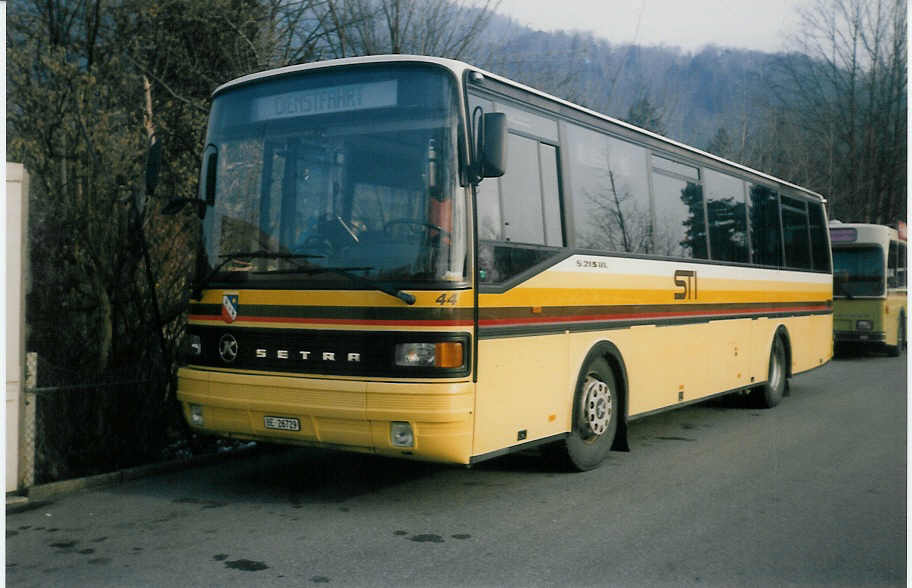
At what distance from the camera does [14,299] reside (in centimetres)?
699

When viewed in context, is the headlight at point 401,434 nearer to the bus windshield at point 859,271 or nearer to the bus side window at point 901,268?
the bus windshield at point 859,271

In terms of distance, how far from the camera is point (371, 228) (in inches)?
261

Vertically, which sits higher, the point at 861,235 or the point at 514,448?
the point at 861,235

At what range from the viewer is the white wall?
695cm

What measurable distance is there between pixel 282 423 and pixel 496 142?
7.97 ft

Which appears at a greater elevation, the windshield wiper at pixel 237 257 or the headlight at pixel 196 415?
the windshield wiper at pixel 237 257

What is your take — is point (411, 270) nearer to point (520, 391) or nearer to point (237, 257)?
point (520, 391)

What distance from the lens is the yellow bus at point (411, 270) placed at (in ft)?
21.1

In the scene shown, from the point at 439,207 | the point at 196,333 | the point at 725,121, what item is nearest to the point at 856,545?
the point at 439,207

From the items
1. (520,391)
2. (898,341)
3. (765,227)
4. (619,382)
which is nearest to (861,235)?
(898,341)

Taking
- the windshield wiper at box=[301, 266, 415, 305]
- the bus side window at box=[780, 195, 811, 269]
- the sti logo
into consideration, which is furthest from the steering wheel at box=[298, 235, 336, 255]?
the bus side window at box=[780, 195, 811, 269]

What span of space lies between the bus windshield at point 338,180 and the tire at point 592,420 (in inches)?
82.5

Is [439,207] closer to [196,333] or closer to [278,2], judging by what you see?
[196,333]

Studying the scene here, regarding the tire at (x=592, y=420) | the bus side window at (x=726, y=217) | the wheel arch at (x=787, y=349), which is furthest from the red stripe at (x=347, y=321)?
the wheel arch at (x=787, y=349)
